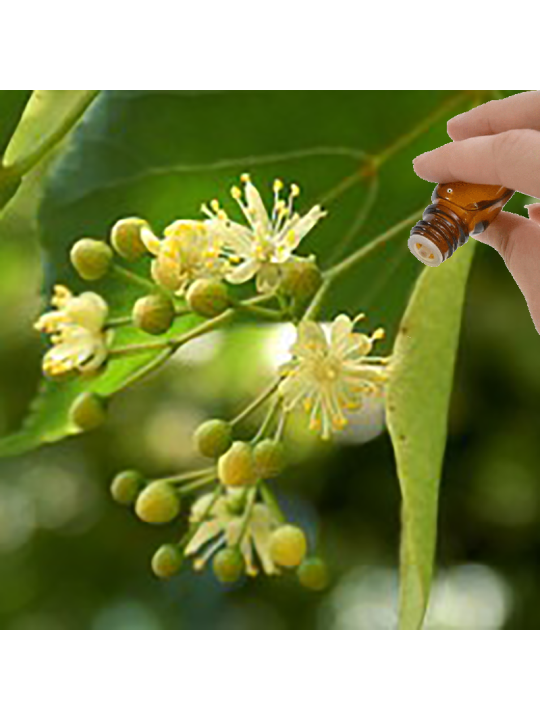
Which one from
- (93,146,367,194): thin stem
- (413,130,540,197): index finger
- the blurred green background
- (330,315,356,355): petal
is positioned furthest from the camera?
the blurred green background

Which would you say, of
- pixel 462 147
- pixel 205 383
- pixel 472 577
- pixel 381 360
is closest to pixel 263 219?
pixel 381 360

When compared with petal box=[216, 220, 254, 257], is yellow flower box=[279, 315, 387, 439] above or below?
below

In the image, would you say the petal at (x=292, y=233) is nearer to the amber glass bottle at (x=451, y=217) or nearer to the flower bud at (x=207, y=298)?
the flower bud at (x=207, y=298)

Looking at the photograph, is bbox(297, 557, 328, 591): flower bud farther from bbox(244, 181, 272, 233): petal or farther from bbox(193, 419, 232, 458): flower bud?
bbox(244, 181, 272, 233): petal

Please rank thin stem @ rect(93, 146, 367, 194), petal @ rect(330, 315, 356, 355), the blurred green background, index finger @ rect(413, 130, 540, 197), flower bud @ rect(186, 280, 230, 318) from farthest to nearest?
the blurred green background < thin stem @ rect(93, 146, 367, 194) < petal @ rect(330, 315, 356, 355) < flower bud @ rect(186, 280, 230, 318) < index finger @ rect(413, 130, 540, 197)

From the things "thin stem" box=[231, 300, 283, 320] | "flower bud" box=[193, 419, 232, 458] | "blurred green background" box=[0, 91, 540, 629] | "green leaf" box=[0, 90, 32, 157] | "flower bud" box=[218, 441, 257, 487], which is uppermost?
"green leaf" box=[0, 90, 32, 157]

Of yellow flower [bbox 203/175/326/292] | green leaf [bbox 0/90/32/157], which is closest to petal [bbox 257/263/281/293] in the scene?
yellow flower [bbox 203/175/326/292]

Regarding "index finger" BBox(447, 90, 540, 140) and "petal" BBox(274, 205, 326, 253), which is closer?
"index finger" BBox(447, 90, 540, 140)
